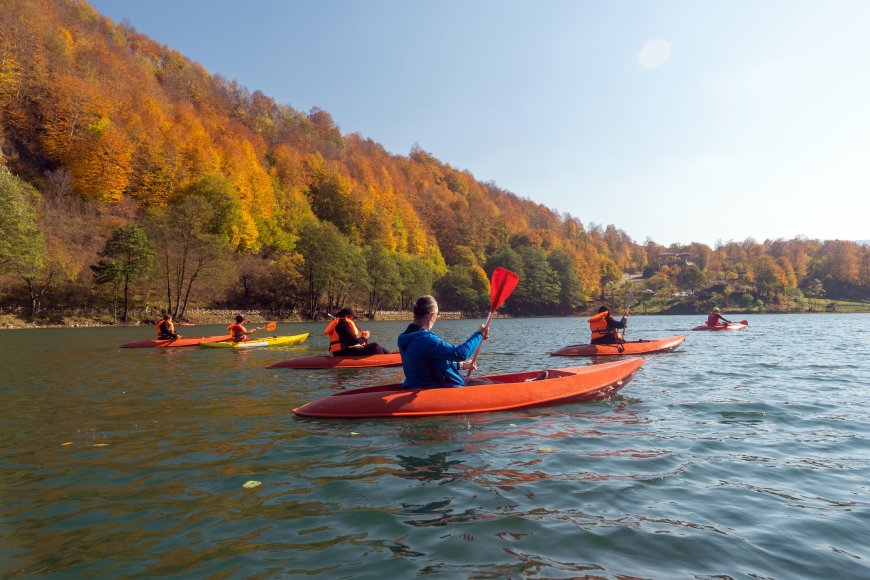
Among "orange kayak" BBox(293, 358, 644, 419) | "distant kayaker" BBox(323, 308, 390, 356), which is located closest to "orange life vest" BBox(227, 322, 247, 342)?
"distant kayaker" BBox(323, 308, 390, 356)

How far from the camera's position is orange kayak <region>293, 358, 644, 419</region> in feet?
24.5

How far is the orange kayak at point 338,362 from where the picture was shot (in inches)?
547

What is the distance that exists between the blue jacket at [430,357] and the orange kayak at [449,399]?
0.25 m

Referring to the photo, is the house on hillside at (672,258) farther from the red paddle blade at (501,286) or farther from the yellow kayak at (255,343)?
the red paddle blade at (501,286)

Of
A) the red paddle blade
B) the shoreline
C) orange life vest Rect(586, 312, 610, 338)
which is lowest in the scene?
the shoreline

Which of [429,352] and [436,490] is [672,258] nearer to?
[429,352]

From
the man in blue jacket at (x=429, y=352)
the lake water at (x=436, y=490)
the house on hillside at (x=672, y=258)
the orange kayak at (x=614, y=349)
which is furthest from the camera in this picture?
the house on hillside at (x=672, y=258)

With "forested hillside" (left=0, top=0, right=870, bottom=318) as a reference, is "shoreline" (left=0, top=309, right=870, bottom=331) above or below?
below

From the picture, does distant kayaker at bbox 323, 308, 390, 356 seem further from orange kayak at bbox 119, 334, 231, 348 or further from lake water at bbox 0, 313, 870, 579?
orange kayak at bbox 119, 334, 231, 348

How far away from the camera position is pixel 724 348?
67.4 feet

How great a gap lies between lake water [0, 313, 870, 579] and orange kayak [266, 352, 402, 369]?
4.56 m

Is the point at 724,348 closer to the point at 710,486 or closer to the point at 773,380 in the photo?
the point at 773,380

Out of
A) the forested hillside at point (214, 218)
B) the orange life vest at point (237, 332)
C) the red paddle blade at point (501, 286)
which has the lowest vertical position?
the orange life vest at point (237, 332)

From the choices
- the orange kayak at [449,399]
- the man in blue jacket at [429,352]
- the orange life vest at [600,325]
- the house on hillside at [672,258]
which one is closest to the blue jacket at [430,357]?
the man in blue jacket at [429,352]
